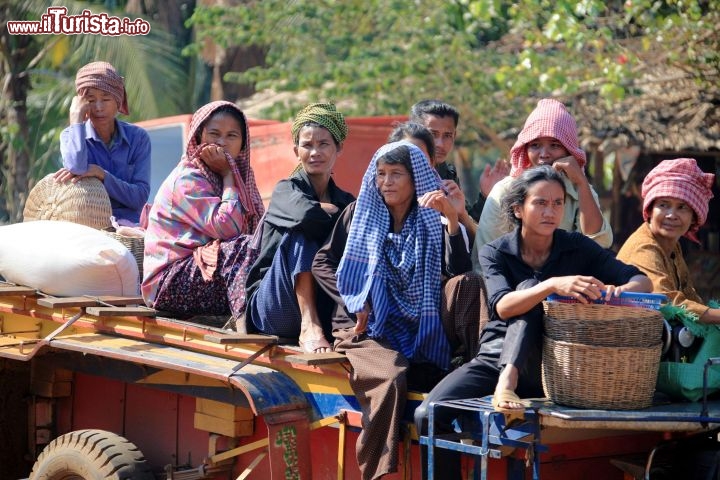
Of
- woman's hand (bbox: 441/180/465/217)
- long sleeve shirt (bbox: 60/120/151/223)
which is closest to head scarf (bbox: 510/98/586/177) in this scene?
woman's hand (bbox: 441/180/465/217)

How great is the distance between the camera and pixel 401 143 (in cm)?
442

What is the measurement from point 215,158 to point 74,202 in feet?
4.43

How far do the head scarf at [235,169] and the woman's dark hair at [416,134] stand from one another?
839 millimetres

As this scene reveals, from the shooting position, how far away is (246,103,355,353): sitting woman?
15.2 feet

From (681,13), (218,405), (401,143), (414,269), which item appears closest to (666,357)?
(414,269)

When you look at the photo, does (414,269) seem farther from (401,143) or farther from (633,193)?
(633,193)

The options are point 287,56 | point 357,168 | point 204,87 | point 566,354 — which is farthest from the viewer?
point 204,87

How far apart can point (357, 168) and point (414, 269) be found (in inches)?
260

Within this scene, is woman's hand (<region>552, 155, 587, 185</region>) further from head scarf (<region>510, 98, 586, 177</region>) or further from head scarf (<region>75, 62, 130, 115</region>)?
head scarf (<region>75, 62, 130, 115</region>)

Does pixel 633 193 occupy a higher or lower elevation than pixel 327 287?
higher

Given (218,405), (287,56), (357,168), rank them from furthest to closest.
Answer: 1. (287,56)
2. (357,168)
3. (218,405)

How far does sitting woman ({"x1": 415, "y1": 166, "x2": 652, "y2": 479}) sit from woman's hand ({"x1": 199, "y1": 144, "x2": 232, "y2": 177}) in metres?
1.74

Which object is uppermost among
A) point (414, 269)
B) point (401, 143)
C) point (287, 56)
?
point (287, 56)

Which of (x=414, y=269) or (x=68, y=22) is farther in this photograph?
(x=68, y=22)
